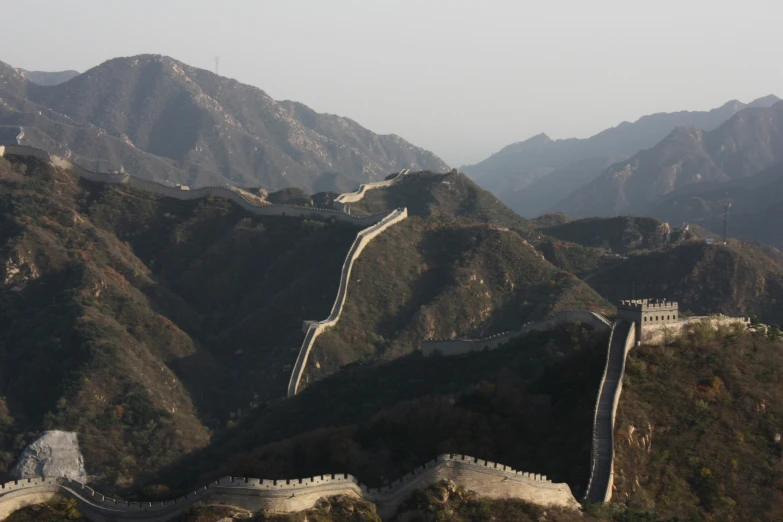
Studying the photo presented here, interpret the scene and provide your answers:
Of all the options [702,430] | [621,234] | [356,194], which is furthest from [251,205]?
[702,430]

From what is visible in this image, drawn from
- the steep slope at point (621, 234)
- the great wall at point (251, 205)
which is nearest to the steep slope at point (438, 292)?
Answer: the great wall at point (251, 205)

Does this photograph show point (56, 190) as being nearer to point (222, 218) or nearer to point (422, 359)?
point (222, 218)

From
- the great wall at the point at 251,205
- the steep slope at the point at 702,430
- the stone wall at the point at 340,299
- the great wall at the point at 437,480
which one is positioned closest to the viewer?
the great wall at the point at 437,480

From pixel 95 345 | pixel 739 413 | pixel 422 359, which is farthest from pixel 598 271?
pixel 739 413

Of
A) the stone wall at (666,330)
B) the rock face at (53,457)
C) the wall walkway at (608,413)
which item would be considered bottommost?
the rock face at (53,457)

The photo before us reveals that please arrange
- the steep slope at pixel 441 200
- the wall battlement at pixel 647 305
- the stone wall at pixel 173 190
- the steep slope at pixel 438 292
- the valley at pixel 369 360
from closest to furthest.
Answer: the valley at pixel 369 360 < the wall battlement at pixel 647 305 < the steep slope at pixel 438 292 < the stone wall at pixel 173 190 < the steep slope at pixel 441 200

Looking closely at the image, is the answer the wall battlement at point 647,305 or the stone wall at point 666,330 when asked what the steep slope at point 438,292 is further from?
the stone wall at point 666,330

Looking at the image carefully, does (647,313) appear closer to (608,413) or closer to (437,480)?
(608,413)
